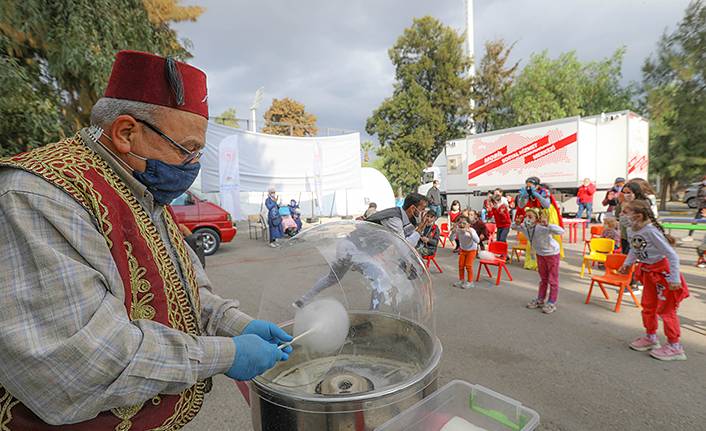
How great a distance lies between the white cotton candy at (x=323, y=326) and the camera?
1.74 metres

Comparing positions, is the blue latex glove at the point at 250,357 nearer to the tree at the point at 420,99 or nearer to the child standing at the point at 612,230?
the child standing at the point at 612,230

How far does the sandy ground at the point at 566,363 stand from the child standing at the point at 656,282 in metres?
0.18

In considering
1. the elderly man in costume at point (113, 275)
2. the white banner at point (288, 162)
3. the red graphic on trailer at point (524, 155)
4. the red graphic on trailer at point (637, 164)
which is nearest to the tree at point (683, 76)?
the red graphic on trailer at point (637, 164)

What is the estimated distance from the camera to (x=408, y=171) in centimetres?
2705

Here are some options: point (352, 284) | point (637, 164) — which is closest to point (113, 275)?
point (352, 284)

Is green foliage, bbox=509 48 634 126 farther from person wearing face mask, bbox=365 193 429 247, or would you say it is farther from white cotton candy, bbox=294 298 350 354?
white cotton candy, bbox=294 298 350 354

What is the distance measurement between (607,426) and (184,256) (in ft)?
10.6

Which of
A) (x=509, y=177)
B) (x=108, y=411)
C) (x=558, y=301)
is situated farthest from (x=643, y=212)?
(x=509, y=177)

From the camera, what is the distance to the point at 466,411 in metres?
1.76

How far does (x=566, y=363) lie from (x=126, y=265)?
4154 mm

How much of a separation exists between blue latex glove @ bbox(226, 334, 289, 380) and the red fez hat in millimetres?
830

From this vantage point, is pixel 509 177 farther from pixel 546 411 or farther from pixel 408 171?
pixel 546 411

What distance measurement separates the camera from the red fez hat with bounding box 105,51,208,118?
1.22 metres

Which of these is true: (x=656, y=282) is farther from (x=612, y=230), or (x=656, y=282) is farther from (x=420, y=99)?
(x=420, y=99)
